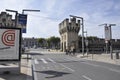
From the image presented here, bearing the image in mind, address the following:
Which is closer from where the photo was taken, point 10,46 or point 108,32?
point 10,46

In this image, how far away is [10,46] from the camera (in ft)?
57.2

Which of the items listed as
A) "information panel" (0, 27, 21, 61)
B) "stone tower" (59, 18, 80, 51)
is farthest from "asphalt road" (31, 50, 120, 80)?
"stone tower" (59, 18, 80, 51)

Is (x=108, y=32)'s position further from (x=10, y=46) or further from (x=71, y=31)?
(x=71, y=31)

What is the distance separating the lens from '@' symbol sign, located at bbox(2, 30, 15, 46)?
17312 millimetres

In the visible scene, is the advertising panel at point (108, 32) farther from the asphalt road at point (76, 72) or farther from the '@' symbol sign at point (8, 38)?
the '@' symbol sign at point (8, 38)

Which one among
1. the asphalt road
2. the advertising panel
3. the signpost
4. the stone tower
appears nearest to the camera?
the asphalt road

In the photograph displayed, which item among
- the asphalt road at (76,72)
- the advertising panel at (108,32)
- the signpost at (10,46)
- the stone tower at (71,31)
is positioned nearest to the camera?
the asphalt road at (76,72)

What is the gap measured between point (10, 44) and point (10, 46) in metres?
0.14

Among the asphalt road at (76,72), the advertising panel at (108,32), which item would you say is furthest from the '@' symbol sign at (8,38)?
the advertising panel at (108,32)

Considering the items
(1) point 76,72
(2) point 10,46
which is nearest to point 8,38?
(2) point 10,46

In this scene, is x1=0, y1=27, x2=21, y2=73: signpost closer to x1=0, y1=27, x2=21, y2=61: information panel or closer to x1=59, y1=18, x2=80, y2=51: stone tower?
x1=0, y1=27, x2=21, y2=61: information panel

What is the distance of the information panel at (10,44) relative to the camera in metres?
17.2

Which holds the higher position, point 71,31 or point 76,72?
point 71,31

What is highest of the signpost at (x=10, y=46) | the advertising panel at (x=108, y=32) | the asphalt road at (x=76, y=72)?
the advertising panel at (x=108, y=32)
